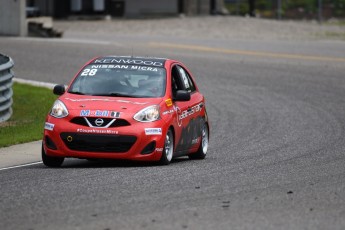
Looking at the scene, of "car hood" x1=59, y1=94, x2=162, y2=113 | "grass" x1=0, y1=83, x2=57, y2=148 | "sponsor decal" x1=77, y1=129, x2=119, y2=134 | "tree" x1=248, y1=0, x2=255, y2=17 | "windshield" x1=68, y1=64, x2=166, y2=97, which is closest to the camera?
"sponsor decal" x1=77, y1=129, x2=119, y2=134

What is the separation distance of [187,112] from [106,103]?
1.63 meters

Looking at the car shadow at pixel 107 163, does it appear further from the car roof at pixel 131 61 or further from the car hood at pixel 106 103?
the car roof at pixel 131 61

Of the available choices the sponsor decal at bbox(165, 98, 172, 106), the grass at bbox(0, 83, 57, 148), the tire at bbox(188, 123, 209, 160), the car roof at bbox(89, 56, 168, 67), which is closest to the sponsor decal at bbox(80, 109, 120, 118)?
the sponsor decal at bbox(165, 98, 172, 106)

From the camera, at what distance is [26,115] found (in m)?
23.4

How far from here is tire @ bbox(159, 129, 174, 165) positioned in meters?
15.3

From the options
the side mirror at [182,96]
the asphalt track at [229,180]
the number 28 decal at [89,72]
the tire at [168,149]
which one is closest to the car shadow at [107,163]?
the asphalt track at [229,180]

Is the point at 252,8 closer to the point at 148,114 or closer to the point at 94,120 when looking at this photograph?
the point at 148,114

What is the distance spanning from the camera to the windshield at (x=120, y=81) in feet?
52.1

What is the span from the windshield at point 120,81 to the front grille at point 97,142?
108cm

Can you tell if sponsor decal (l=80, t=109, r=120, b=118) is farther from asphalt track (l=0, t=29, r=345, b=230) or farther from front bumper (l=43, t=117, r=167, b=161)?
asphalt track (l=0, t=29, r=345, b=230)

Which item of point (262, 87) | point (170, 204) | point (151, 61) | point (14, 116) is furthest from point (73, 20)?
point (170, 204)

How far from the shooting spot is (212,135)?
21922 mm

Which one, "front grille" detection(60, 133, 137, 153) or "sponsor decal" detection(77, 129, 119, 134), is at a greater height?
"sponsor decal" detection(77, 129, 119, 134)

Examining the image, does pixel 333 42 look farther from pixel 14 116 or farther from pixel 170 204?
pixel 170 204
